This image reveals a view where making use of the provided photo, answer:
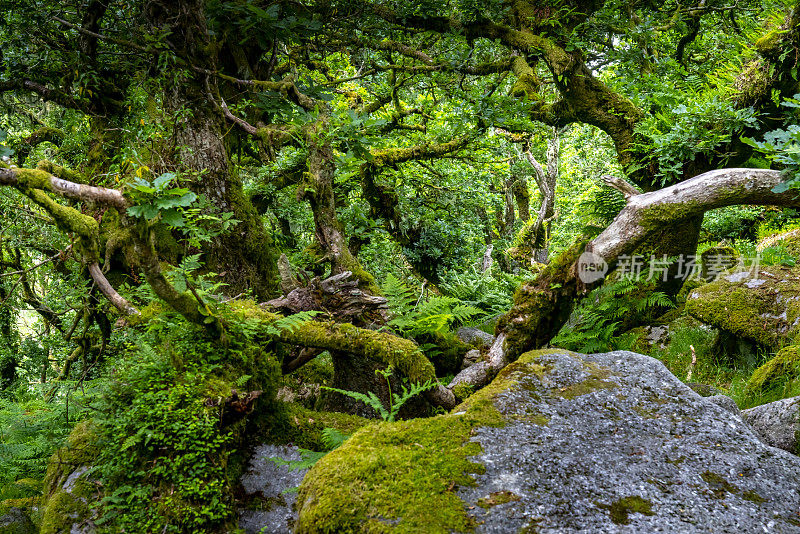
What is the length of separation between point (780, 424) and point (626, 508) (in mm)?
1878

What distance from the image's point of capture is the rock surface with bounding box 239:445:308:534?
3.04m

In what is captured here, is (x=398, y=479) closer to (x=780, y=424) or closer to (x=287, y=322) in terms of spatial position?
(x=287, y=322)

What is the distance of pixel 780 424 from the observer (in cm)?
334

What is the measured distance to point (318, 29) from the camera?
511 centimetres

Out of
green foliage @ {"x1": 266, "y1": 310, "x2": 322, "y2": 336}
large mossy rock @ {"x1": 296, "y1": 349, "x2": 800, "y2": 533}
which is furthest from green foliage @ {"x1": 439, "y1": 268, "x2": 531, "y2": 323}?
large mossy rock @ {"x1": 296, "y1": 349, "x2": 800, "y2": 533}

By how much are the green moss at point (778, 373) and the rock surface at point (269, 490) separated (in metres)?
4.34

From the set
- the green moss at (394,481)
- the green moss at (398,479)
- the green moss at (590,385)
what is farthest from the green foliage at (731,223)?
the green moss at (394,481)

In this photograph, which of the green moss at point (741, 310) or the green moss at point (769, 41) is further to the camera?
the green moss at point (769, 41)

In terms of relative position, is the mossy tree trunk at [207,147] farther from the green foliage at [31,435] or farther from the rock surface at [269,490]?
the rock surface at [269,490]

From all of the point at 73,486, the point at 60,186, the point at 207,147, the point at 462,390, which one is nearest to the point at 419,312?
the point at 462,390

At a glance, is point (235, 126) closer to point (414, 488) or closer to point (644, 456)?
point (414, 488)

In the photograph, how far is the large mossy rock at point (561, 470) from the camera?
88.0 inches

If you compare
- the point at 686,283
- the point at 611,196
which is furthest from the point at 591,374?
the point at 686,283

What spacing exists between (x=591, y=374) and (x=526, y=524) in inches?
67.7
